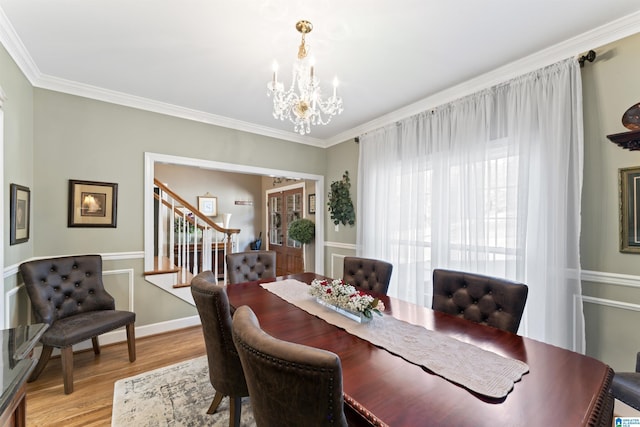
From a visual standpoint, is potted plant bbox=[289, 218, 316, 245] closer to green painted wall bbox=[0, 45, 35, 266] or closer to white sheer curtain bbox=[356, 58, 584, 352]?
white sheer curtain bbox=[356, 58, 584, 352]

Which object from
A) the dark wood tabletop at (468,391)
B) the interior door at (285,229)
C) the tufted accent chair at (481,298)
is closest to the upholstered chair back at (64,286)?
the dark wood tabletop at (468,391)

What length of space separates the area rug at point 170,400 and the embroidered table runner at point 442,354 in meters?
1.05

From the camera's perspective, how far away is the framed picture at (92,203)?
9.14 ft

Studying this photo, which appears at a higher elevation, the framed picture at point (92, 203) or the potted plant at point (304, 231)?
the framed picture at point (92, 203)

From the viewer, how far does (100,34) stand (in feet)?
6.63

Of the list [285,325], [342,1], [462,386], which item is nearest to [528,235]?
[462,386]

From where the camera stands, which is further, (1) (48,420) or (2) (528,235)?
(2) (528,235)

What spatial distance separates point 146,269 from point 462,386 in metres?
3.33

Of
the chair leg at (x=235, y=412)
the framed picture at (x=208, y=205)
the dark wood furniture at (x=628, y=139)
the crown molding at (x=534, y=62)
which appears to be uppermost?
the crown molding at (x=534, y=62)

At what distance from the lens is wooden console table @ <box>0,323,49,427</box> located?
0.79m

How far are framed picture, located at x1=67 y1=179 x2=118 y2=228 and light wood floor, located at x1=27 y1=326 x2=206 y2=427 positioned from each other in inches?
52.6

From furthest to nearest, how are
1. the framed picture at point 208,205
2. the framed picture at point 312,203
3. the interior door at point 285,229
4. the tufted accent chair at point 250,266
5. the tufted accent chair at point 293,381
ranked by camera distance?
the framed picture at point 208,205
the interior door at point 285,229
the framed picture at point 312,203
the tufted accent chair at point 250,266
the tufted accent chair at point 293,381

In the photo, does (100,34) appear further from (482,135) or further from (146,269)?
(482,135)

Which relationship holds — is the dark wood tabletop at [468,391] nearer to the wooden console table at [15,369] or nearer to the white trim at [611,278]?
the wooden console table at [15,369]
